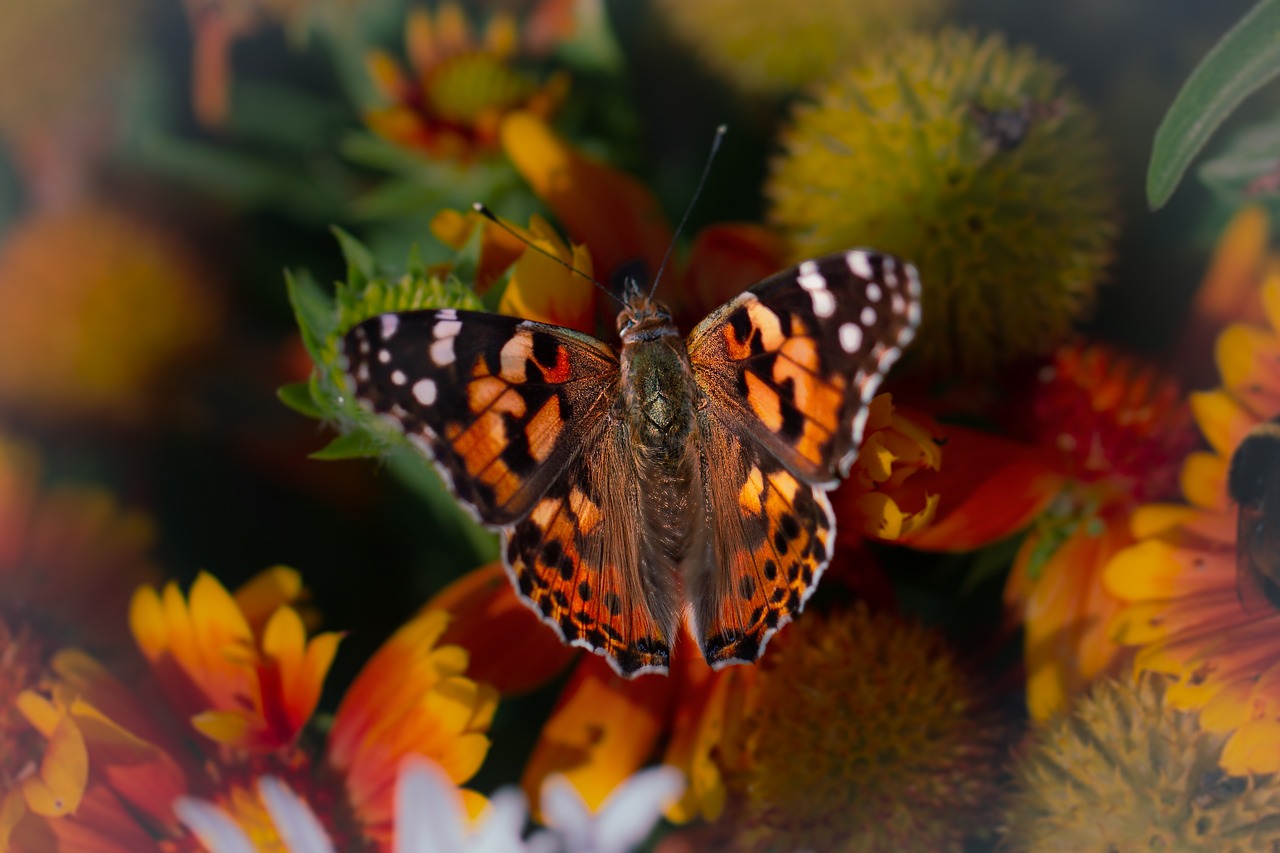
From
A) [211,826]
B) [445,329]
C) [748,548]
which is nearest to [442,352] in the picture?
[445,329]

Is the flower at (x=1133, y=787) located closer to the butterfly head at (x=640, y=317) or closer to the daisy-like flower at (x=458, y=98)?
the butterfly head at (x=640, y=317)

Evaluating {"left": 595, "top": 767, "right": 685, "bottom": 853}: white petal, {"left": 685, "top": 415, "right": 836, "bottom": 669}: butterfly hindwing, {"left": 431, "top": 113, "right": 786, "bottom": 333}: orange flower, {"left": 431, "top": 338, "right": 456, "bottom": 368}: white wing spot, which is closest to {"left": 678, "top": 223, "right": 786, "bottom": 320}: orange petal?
{"left": 431, "top": 113, "right": 786, "bottom": 333}: orange flower

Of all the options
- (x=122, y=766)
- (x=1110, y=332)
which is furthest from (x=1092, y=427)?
(x=122, y=766)

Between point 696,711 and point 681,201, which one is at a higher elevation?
point 681,201

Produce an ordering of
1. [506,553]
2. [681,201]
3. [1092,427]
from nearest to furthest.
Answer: [506,553]
[1092,427]
[681,201]

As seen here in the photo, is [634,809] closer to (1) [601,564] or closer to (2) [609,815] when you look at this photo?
(2) [609,815]

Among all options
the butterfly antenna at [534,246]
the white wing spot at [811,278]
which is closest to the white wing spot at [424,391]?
the butterfly antenna at [534,246]

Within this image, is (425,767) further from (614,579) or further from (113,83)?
(113,83)
